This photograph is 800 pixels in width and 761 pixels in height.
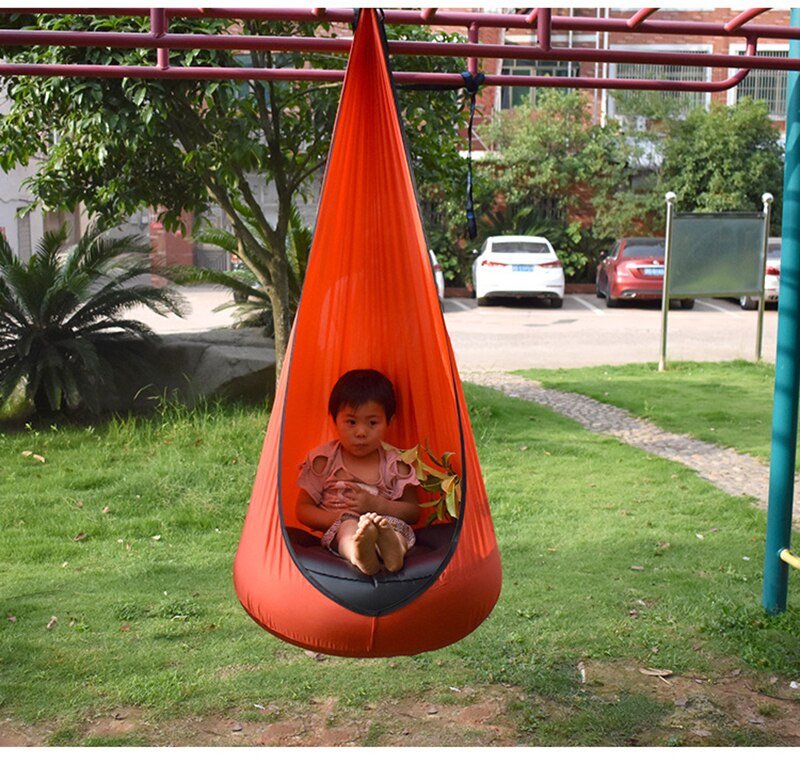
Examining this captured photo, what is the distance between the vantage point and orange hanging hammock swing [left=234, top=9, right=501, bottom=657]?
2.48 m

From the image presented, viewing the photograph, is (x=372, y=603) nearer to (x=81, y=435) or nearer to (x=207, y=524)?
(x=207, y=524)

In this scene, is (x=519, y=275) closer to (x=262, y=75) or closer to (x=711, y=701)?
(x=262, y=75)

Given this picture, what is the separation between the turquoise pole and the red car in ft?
34.0

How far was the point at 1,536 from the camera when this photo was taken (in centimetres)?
430

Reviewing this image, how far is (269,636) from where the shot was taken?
331cm

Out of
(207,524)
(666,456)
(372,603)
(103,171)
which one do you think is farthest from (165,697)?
(103,171)

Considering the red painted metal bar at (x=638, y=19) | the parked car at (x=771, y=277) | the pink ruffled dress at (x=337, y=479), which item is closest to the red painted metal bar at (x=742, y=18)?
the red painted metal bar at (x=638, y=19)

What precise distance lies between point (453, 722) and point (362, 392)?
3.23 feet

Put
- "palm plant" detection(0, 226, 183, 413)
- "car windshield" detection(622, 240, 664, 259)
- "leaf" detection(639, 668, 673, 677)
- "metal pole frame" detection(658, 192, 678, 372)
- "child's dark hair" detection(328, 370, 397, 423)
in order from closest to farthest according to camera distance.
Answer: "leaf" detection(639, 668, 673, 677)
"child's dark hair" detection(328, 370, 397, 423)
"palm plant" detection(0, 226, 183, 413)
"metal pole frame" detection(658, 192, 678, 372)
"car windshield" detection(622, 240, 664, 259)

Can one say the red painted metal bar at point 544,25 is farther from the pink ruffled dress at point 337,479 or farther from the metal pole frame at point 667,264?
the metal pole frame at point 667,264

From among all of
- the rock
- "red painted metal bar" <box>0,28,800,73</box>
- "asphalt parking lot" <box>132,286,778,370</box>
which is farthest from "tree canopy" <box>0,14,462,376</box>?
"asphalt parking lot" <box>132,286,778,370</box>

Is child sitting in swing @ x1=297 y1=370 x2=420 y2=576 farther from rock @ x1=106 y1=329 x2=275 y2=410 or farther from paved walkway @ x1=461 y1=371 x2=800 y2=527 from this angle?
rock @ x1=106 y1=329 x2=275 y2=410

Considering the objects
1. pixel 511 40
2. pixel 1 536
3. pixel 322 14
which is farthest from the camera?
pixel 511 40
